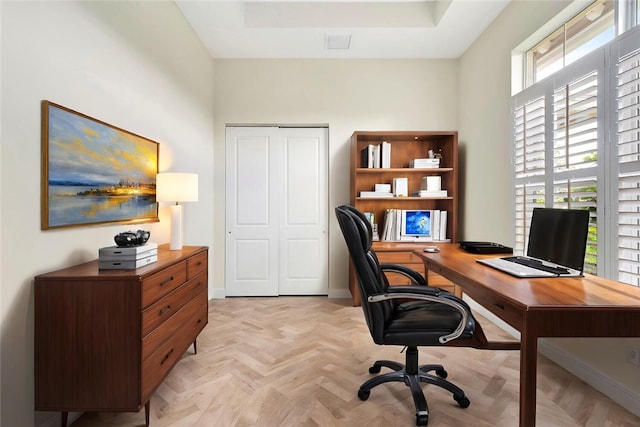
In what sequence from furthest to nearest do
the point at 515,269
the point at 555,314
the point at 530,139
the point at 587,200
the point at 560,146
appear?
1. the point at 530,139
2. the point at 560,146
3. the point at 587,200
4. the point at 515,269
5. the point at 555,314

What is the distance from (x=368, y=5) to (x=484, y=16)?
1.17 meters

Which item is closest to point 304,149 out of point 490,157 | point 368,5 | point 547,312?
point 368,5

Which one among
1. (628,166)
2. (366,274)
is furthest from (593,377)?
(366,274)

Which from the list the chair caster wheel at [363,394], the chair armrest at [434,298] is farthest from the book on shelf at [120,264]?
the chair caster wheel at [363,394]

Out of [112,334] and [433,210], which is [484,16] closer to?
[433,210]

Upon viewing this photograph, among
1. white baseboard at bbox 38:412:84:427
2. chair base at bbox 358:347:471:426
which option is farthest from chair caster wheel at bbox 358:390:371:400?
white baseboard at bbox 38:412:84:427

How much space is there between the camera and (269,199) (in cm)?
402

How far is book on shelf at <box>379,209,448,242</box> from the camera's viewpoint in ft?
12.3

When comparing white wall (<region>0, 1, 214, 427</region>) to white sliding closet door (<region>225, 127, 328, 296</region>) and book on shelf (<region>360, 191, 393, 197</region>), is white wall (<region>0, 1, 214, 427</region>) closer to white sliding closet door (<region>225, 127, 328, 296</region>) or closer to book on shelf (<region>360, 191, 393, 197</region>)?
white sliding closet door (<region>225, 127, 328, 296</region>)

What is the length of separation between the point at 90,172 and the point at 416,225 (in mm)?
3235

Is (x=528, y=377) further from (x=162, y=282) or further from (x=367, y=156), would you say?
(x=367, y=156)

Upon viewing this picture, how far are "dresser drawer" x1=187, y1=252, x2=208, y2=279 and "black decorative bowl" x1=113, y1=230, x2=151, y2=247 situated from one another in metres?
0.39

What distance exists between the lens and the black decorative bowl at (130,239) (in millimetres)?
1774

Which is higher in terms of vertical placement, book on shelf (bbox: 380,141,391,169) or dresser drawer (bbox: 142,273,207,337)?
book on shelf (bbox: 380,141,391,169)
